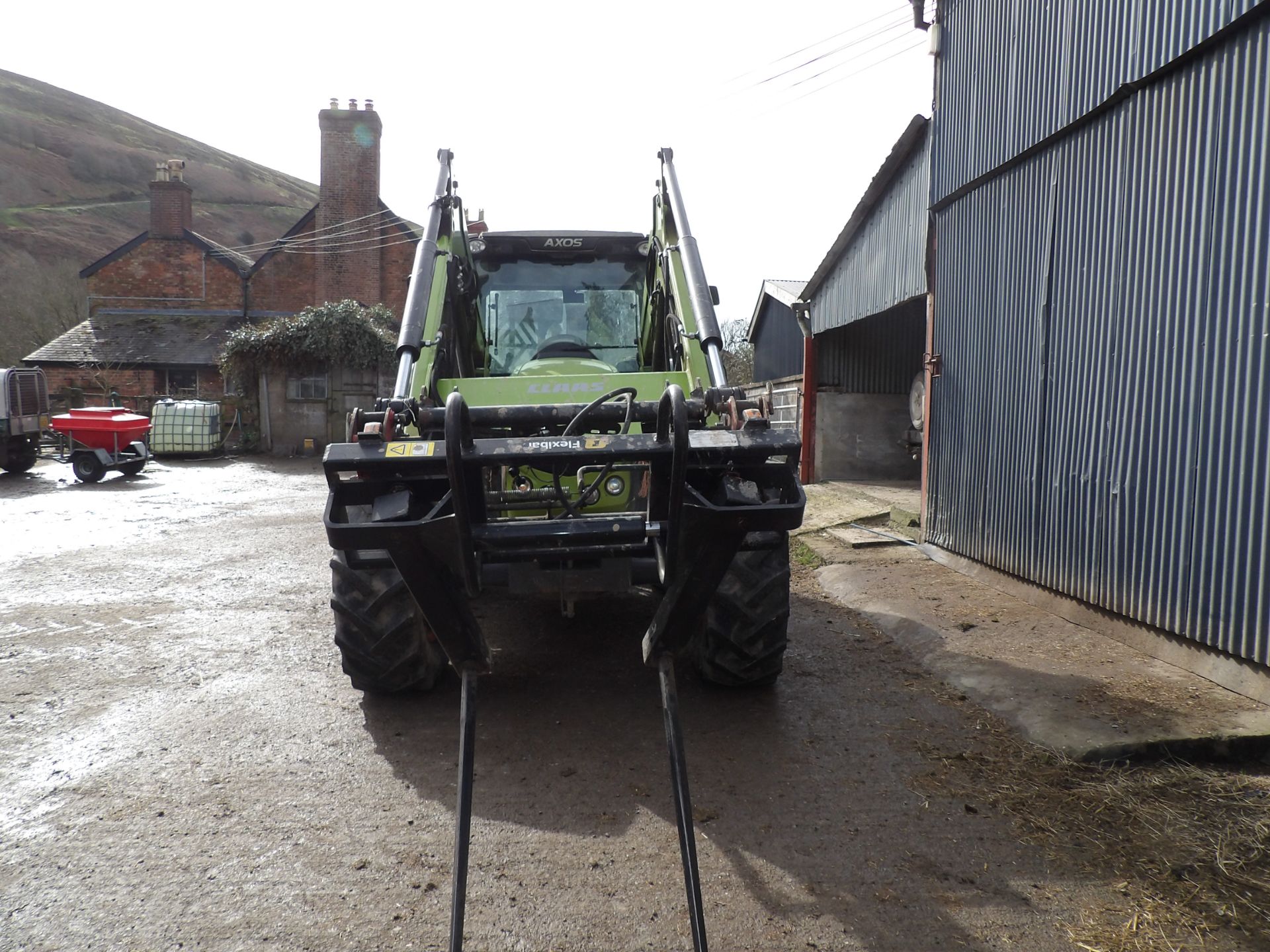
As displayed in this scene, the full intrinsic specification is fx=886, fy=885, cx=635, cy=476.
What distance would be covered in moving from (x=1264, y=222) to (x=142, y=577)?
350 inches

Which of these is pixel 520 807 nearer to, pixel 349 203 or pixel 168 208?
pixel 349 203

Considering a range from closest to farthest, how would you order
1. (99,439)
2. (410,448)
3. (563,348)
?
(410,448) < (563,348) < (99,439)

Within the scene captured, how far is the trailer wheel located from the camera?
1703cm

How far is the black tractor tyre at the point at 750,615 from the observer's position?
14.3 feet

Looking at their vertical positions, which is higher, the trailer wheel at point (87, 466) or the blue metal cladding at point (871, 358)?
the blue metal cladding at point (871, 358)

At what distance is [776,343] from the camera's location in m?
19.7

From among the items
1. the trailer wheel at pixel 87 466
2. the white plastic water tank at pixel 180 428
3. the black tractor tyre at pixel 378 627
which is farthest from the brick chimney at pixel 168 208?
the black tractor tyre at pixel 378 627

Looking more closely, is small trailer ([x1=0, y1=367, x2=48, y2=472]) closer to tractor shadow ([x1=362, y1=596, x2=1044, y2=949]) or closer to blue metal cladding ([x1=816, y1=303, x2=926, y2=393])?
blue metal cladding ([x1=816, y1=303, x2=926, y2=393])

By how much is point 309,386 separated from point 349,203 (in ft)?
29.7

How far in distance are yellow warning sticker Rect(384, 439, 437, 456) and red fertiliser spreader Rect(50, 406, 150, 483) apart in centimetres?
1670

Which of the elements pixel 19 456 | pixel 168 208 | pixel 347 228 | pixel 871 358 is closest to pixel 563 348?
pixel 871 358

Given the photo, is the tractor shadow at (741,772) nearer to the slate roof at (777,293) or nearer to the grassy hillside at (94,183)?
the slate roof at (777,293)

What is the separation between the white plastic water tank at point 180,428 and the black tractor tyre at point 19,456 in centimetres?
384

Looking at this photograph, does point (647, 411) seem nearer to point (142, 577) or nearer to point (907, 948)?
point (907, 948)
